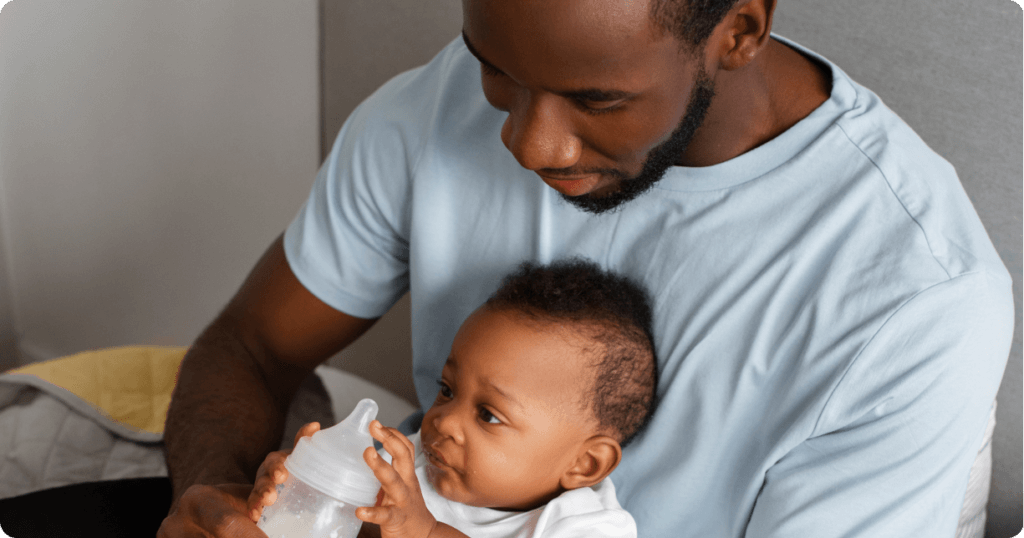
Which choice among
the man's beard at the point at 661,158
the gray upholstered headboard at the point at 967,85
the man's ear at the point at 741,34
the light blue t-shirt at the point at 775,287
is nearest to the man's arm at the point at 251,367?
the light blue t-shirt at the point at 775,287

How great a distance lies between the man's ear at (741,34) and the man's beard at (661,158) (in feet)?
0.10

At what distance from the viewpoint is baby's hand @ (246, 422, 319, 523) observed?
887 millimetres

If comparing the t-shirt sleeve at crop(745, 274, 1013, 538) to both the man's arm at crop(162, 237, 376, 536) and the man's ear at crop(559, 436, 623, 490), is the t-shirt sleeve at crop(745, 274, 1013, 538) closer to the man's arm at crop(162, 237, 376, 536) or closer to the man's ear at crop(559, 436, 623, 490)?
the man's ear at crop(559, 436, 623, 490)

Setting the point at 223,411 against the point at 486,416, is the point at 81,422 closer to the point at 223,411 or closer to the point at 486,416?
the point at 223,411

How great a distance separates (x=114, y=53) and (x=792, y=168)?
193 cm

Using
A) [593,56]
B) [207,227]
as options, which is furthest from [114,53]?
[593,56]

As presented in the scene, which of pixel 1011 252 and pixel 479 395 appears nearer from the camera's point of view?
pixel 479 395

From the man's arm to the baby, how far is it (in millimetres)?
356

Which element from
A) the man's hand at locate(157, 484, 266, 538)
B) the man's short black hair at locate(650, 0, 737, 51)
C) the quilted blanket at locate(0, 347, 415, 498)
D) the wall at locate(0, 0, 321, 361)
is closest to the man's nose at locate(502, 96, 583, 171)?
the man's short black hair at locate(650, 0, 737, 51)

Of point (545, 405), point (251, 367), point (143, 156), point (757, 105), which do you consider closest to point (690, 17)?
point (757, 105)

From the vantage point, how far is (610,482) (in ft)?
3.83

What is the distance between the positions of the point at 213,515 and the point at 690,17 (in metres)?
0.77

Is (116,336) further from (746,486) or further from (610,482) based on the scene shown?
(746,486)

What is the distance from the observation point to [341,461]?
2.80ft
